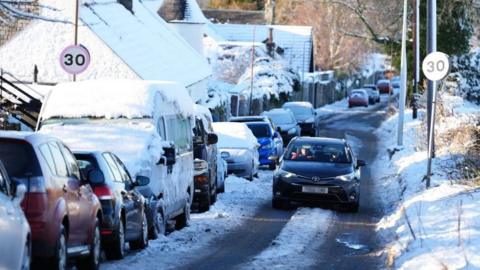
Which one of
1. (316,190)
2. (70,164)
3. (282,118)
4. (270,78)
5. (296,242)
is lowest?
(296,242)

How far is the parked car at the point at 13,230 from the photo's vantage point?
29.7 ft

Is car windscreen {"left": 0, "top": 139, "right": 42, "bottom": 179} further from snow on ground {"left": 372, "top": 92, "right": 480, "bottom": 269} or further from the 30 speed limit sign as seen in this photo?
the 30 speed limit sign

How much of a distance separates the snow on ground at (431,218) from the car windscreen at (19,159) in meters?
4.51

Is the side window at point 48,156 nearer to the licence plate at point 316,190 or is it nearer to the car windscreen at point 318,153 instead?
the licence plate at point 316,190

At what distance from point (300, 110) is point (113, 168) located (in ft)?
119

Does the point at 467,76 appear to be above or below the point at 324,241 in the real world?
above

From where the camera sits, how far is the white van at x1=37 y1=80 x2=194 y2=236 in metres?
16.2

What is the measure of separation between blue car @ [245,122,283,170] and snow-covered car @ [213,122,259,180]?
382cm

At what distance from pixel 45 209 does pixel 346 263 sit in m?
5.20

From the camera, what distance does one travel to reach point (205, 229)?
735 inches

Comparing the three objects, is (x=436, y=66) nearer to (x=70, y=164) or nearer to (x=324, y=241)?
(x=324, y=241)

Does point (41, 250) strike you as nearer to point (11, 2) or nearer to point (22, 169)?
point (22, 169)

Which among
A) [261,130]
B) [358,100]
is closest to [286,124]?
[261,130]

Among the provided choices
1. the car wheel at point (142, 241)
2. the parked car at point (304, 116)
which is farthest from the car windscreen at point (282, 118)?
the car wheel at point (142, 241)
